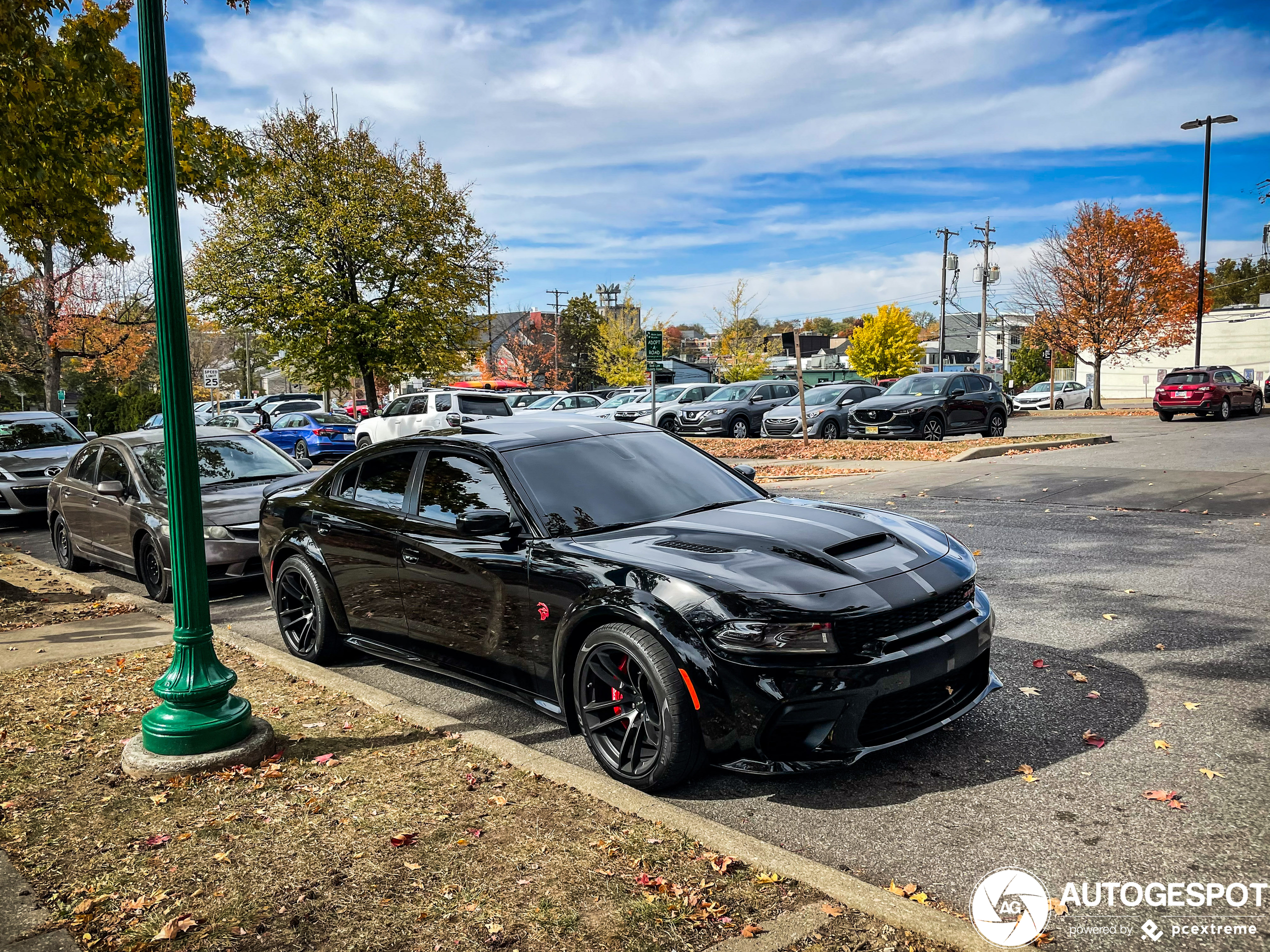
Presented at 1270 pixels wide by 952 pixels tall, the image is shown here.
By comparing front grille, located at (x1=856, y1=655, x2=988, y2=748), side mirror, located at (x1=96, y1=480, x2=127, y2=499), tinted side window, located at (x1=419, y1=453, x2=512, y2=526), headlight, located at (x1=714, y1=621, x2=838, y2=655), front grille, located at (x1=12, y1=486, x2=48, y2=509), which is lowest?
front grille, located at (x1=12, y1=486, x2=48, y2=509)

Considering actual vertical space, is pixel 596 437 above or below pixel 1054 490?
above

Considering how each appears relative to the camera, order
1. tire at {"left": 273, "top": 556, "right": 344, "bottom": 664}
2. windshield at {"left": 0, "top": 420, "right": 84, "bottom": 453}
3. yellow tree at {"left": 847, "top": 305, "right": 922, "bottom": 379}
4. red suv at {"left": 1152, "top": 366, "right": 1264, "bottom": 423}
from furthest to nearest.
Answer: yellow tree at {"left": 847, "top": 305, "right": 922, "bottom": 379}, red suv at {"left": 1152, "top": 366, "right": 1264, "bottom": 423}, windshield at {"left": 0, "top": 420, "right": 84, "bottom": 453}, tire at {"left": 273, "top": 556, "right": 344, "bottom": 664}

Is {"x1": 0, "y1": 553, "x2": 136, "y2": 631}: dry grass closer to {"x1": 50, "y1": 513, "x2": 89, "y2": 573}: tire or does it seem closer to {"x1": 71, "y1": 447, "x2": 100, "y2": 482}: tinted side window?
{"x1": 50, "y1": 513, "x2": 89, "y2": 573}: tire

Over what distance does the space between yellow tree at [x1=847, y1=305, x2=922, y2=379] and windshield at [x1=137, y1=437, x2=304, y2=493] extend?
200 ft

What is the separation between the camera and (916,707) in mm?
3863

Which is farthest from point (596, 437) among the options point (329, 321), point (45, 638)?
point (329, 321)

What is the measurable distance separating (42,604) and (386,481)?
4978 mm

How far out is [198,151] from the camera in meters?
11.2

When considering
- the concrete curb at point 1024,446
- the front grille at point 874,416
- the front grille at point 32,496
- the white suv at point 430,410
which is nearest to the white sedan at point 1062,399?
the front grille at point 874,416

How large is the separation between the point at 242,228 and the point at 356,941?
2739 cm

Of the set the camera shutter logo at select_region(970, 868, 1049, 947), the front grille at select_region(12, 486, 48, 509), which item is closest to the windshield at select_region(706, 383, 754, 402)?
the front grille at select_region(12, 486, 48, 509)

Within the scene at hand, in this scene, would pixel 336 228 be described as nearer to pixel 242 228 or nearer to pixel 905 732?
pixel 242 228

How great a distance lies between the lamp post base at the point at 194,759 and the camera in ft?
14.1

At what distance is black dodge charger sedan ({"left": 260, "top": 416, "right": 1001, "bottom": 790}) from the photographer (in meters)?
3.65
